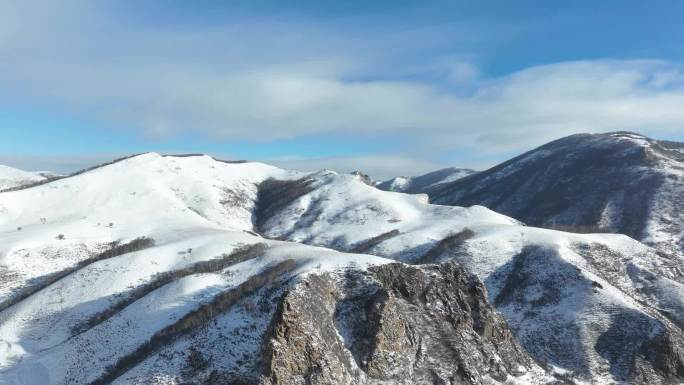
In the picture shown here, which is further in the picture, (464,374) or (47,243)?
(47,243)

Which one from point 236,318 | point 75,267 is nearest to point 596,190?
point 236,318

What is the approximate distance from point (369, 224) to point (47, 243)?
49.8 meters

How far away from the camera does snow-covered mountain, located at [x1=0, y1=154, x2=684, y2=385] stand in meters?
35.8

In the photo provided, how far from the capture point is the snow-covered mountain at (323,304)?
3578 centimetres

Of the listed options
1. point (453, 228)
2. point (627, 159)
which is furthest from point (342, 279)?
point (627, 159)

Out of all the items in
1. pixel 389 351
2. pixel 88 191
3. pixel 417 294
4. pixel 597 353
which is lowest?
pixel 597 353

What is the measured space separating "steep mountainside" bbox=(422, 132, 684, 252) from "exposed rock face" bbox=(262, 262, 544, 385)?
5822 centimetres

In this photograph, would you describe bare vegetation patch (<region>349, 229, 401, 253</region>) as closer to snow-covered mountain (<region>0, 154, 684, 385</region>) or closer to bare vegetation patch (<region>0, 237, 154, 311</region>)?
snow-covered mountain (<region>0, 154, 684, 385</region>)

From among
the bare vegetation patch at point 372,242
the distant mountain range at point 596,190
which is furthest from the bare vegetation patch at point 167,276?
the distant mountain range at point 596,190

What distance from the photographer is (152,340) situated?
41.2 m

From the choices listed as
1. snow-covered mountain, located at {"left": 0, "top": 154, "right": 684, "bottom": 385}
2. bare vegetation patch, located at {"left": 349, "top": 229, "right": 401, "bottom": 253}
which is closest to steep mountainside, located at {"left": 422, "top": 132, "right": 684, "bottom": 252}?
snow-covered mountain, located at {"left": 0, "top": 154, "right": 684, "bottom": 385}

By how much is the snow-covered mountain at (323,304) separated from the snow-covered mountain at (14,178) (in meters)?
29.8

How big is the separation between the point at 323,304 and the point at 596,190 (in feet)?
329

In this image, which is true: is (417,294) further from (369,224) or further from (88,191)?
(88,191)
